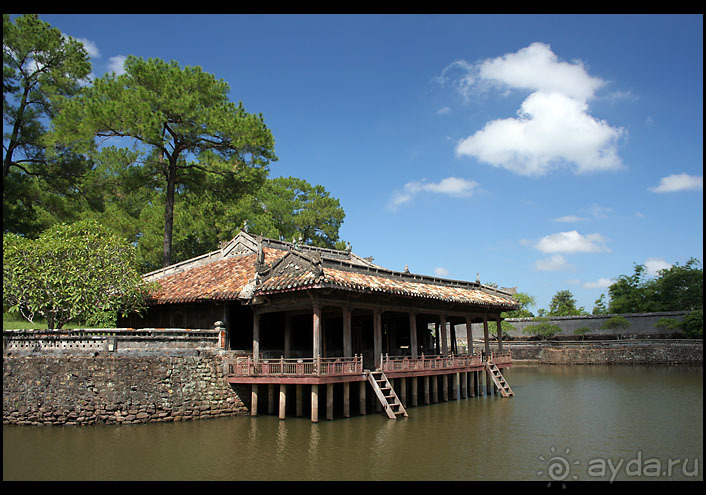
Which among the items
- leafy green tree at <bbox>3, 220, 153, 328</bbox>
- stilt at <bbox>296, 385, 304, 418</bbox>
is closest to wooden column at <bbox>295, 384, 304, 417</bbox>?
stilt at <bbox>296, 385, 304, 418</bbox>

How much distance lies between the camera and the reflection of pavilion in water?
17531 mm

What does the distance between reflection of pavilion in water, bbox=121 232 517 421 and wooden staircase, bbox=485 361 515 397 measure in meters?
0.06

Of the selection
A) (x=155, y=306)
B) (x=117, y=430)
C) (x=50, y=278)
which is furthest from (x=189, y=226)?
(x=117, y=430)

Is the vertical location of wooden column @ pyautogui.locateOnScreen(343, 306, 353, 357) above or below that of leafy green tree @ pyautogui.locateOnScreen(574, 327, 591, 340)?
above

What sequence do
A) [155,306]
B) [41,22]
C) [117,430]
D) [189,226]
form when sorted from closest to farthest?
[117,430], [155,306], [41,22], [189,226]

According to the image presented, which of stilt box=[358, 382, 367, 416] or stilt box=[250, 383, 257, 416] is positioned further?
stilt box=[250, 383, 257, 416]

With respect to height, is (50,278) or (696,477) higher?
(50,278)

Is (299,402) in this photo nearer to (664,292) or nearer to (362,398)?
A: (362,398)

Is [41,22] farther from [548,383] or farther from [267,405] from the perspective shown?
[548,383]

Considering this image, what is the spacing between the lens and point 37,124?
87.5 ft

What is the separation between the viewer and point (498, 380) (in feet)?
80.5

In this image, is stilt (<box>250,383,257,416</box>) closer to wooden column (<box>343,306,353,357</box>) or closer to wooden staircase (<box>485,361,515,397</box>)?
wooden column (<box>343,306,353,357</box>)

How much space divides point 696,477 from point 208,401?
1371cm
